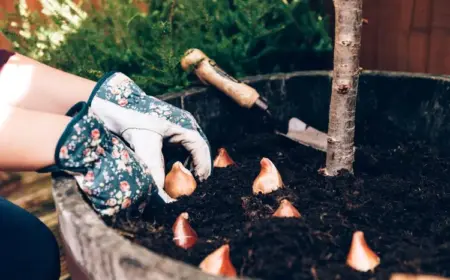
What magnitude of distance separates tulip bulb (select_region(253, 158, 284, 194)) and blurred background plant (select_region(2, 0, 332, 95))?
1.23 feet

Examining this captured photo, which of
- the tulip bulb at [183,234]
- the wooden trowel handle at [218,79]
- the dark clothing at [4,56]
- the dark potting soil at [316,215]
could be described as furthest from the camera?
the wooden trowel handle at [218,79]

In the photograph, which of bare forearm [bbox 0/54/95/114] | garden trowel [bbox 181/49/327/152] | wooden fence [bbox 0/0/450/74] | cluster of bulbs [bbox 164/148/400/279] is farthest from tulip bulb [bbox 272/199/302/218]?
wooden fence [bbox 0/0/450/74]

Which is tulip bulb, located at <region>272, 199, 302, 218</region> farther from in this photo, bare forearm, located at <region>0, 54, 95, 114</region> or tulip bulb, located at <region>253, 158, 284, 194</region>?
bare forearm, located at <region>0, 54, 95, 114</region>

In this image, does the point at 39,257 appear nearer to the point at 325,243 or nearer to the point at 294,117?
the point at 325,243

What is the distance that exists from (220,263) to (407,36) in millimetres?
928

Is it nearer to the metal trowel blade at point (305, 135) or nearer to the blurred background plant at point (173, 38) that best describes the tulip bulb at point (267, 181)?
the metal trowel blade at point (305, 135)

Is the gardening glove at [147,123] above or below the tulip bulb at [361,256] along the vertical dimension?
above

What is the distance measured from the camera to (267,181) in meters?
0.91

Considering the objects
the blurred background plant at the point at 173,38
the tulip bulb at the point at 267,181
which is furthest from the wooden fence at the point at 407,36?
the tulip bulb at the point at 267,181

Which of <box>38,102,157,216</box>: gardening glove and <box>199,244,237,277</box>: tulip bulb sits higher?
<box>38,102,157,216</box>: gardening glove

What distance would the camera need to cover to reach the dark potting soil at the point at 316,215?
617 mm

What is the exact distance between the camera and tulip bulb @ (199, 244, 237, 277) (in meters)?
0.62

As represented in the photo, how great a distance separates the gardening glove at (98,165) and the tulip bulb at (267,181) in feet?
0.74

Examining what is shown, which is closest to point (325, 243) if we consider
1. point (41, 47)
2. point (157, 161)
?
point (157, 161)
